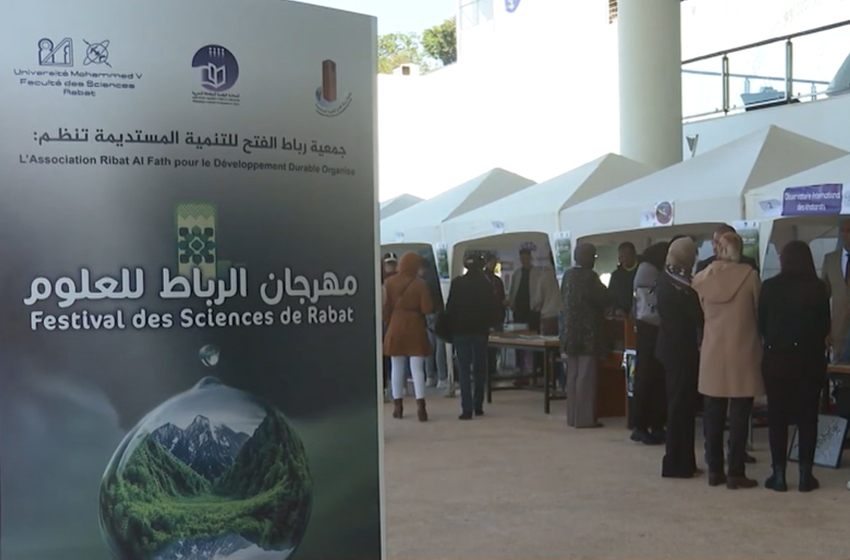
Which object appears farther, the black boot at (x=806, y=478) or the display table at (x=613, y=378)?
the display table at (x=613, y=378)

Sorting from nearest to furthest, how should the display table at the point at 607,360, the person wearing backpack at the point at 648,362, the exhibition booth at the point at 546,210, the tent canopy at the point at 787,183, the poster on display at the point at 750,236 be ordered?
the tent canopy at the point at 787,183 < the poster on display at the point at 750,236 < the person wearing backpack at the point at 648,362 < the display table at the point at 607,360 < the exhibition booth at the point at 546,210

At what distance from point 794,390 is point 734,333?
0.45 meters

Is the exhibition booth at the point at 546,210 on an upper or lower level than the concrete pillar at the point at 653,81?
lower

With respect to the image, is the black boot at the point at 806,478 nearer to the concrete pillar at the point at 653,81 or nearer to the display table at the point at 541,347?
the display table at the point at 541,347

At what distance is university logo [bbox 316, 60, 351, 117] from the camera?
9.03 feet

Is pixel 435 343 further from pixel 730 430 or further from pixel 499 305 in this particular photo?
pixel 730 430

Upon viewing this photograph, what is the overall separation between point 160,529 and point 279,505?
0.31 m

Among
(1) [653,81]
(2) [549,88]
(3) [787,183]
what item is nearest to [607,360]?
(3) [787,183]

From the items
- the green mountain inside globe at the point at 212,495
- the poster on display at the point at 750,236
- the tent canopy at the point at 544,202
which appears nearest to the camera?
the green mountain inside globe at the point at 212,495

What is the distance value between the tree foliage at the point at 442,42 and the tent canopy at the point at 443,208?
1474 inches

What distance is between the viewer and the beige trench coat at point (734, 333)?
5980mm

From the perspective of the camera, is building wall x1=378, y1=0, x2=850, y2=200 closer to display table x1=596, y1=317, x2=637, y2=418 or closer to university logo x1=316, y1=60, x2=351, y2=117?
display table x1=596, y1=317, x2=637, y2=418

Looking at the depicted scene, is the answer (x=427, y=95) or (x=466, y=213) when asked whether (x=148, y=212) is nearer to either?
(x=466, y=213)

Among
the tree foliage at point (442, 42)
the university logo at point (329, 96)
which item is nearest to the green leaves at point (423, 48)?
the tree foliage at point (442, 42)
